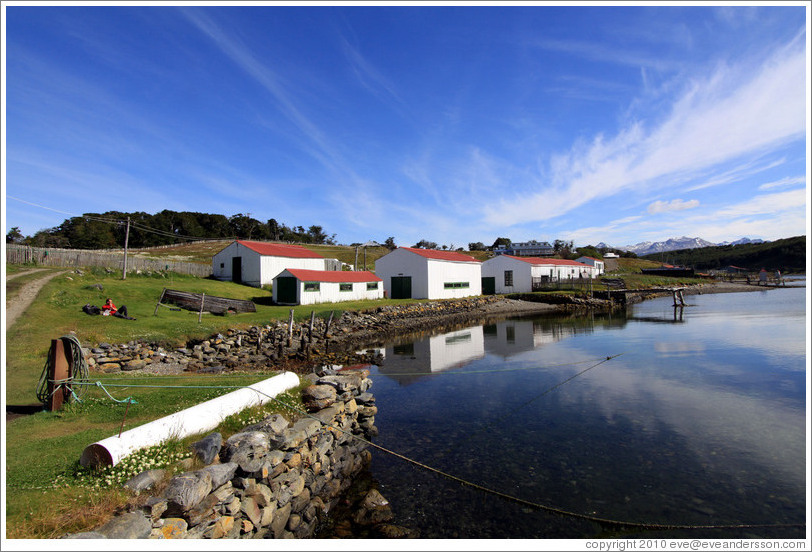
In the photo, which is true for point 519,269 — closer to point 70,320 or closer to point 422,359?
point 422,359

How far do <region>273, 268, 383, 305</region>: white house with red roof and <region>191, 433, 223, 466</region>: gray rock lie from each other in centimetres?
2641

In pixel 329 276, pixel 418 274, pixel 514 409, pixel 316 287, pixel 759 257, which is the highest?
pixel 759 257

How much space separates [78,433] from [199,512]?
3511 millimetres

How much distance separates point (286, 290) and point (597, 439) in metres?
27.4

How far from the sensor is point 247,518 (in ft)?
21.3

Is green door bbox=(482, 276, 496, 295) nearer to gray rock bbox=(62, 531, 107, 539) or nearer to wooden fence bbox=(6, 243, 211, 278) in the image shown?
wooden fence bbox=(6, 243, 211, 278)

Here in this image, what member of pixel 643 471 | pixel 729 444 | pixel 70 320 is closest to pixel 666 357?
pixel 729 444

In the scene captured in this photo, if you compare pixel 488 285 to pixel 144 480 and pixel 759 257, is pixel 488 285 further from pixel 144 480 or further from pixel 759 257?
pixel 759 257

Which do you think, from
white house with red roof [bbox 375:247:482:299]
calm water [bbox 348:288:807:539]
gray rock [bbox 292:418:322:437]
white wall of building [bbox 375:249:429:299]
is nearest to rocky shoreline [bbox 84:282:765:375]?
white house with red roof [bbox 375:247:482:299]

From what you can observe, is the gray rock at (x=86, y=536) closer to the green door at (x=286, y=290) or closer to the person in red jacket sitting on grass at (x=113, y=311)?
the person in red jacket sitting on grass at (x=113, y=311)

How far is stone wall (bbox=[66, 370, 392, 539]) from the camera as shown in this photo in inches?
215

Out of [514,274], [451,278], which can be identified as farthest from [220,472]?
[514,274]

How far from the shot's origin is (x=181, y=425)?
7.36 m

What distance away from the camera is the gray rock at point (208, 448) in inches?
264
